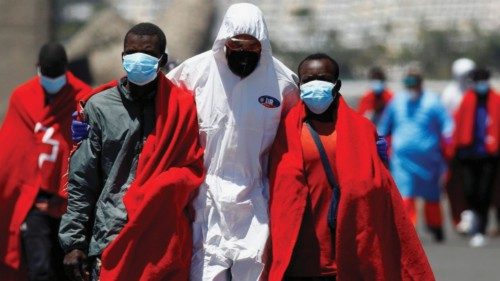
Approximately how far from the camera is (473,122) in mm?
16719

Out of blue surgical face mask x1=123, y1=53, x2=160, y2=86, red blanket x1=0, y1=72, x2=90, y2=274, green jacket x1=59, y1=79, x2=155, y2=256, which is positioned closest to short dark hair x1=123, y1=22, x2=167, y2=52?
blue surgical face mask x1=123, y1=53, x2=160, y2=86

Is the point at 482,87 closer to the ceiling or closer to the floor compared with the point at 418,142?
closer to the ceiling

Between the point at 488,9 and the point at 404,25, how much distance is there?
2426 millimetres

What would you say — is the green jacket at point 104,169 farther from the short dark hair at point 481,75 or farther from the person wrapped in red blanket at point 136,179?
the short dark hair at point 481,75

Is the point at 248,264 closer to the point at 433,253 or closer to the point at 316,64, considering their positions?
the point at 316,64

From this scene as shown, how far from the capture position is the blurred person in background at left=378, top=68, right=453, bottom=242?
1625 cm

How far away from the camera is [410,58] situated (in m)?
34.9

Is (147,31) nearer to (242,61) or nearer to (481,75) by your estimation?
(242,61)

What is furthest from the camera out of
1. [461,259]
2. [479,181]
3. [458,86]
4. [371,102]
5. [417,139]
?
[458,86]

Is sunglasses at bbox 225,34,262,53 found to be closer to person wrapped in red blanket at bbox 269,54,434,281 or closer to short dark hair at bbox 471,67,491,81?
person wrapped in red blanket at bbox 269,54,434,281

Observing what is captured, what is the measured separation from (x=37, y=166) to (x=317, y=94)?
2.66 metres

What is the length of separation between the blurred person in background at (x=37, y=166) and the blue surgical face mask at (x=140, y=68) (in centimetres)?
223

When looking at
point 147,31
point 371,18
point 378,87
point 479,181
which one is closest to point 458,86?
point 378,87

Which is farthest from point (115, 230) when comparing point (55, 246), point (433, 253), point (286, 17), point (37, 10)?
point (286, 17)
